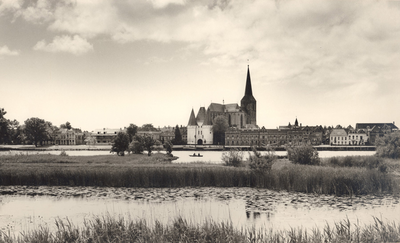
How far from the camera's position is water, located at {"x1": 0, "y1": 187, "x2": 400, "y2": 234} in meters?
13.2

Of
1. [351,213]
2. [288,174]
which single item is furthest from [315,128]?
[351,213]

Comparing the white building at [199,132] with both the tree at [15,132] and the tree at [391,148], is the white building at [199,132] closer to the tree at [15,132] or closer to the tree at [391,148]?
the tree at [15,132]

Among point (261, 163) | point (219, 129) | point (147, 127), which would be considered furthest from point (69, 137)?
point (261, 163)

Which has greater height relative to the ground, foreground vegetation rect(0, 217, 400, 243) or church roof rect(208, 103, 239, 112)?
church roof rect(208, 103, 239, 112)

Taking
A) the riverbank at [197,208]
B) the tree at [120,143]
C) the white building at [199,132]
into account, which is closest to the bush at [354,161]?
the riverbank at [197,208]

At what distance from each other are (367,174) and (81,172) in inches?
751

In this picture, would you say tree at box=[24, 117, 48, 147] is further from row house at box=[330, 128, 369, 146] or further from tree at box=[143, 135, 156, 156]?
row house at box=[330, 128, 369, 146]

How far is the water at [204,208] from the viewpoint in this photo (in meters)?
13.2

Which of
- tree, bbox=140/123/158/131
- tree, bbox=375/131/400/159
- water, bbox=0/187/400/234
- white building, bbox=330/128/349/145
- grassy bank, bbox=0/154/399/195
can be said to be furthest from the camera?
tree, bbox=140/123/158/131

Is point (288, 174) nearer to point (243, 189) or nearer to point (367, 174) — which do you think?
point (243, 189)

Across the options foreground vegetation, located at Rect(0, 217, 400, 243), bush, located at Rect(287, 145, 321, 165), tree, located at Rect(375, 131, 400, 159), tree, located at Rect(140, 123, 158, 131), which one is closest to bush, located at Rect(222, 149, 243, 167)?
bush, located at Rect(287, 145, 321, 165)

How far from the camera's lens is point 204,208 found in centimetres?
1535

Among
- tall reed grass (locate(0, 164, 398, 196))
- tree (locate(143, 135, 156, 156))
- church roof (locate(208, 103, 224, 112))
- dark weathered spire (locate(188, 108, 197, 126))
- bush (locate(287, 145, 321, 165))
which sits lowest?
tall reed grass (locate(0, 164, 398, 196))

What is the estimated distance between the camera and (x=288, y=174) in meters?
21.1
